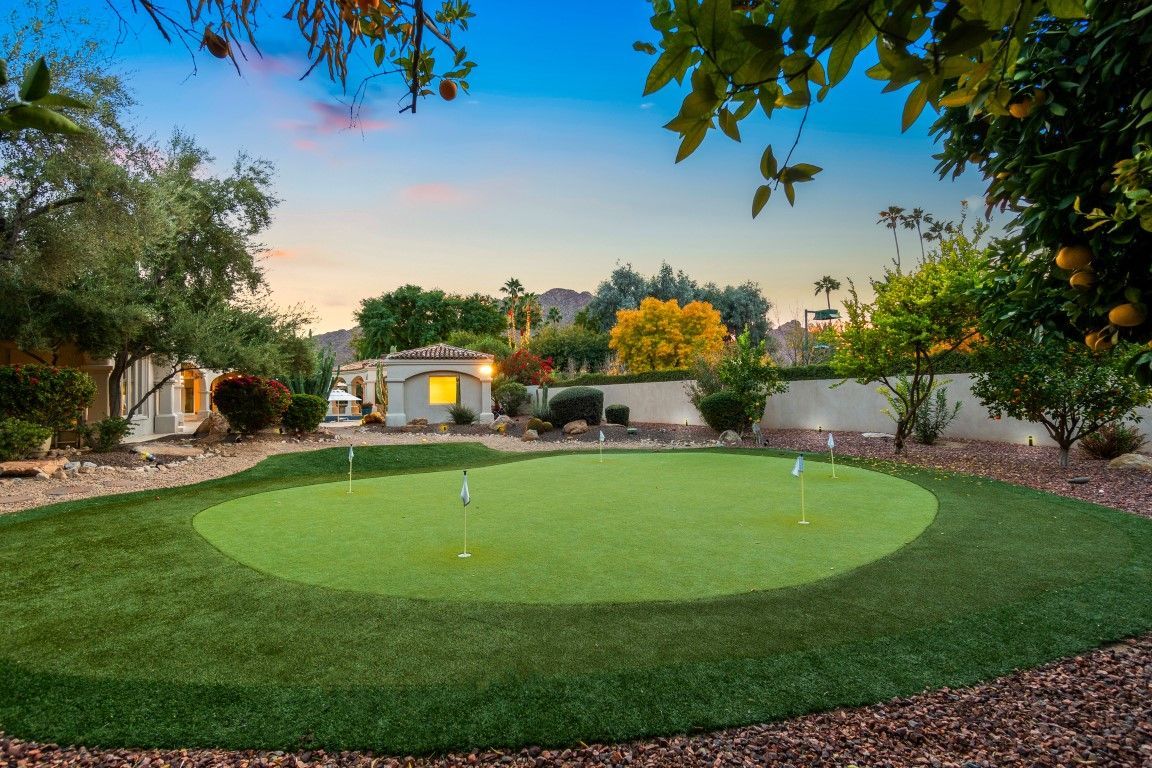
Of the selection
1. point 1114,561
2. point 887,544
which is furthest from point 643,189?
point 1114,561

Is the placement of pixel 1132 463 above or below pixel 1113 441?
below

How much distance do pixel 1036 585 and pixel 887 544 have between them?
133cm

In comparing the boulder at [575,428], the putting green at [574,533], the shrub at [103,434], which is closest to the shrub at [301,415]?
the shrub at [103,434]

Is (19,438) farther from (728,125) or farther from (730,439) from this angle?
(730,439)

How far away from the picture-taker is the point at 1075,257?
1913 mm

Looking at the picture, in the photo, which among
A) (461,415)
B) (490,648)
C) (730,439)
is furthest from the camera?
(461,415)

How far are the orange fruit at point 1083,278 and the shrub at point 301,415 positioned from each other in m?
19.5

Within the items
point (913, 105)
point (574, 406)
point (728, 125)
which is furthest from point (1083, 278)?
point (574, 406)

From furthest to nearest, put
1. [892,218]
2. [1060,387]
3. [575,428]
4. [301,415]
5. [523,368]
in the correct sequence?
[892,218]
[523,368]
[575,428]
[301,415]
[1060,387]

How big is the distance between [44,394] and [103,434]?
1.88 meters

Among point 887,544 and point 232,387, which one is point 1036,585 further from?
point 232,387

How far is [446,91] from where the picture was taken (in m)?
2.25

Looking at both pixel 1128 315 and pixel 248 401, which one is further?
pixel 248 401

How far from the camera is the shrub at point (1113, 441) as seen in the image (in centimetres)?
1131
